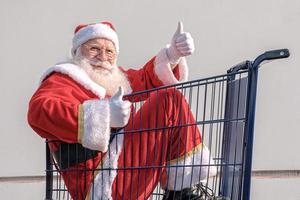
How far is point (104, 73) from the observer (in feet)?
9.16

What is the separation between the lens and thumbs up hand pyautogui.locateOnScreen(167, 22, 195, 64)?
260 centimetres

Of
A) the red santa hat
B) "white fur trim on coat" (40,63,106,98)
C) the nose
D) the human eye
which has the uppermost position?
the red santa hat

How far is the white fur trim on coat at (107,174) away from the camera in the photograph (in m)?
2.36

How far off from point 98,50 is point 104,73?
0.12m

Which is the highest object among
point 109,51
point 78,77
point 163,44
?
point 163,44

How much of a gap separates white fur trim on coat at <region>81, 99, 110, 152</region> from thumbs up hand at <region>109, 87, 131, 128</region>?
2 centimetres

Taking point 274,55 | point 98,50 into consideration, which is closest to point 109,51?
point 98,50

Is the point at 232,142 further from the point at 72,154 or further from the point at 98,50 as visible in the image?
the point at 98,50

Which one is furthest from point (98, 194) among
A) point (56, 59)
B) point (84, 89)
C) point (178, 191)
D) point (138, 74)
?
point (56, 59)

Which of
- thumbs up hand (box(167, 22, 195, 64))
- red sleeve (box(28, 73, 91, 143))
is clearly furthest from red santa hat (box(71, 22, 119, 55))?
red sleeve (box(28, 73, 91, 143))

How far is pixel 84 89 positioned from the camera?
263cm

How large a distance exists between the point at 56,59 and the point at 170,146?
1.47 m

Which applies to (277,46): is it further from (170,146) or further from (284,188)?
(170,146)

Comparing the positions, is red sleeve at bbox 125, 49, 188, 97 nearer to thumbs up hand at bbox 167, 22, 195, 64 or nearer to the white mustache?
thumbs up hand at bbox 167, 22, 195, 64
